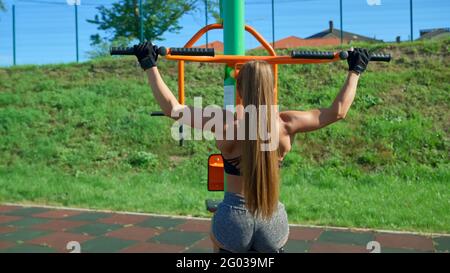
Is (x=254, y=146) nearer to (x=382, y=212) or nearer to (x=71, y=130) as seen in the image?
(x=382, y=212)

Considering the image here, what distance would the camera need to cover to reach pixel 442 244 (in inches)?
155

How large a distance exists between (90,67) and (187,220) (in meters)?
7.33

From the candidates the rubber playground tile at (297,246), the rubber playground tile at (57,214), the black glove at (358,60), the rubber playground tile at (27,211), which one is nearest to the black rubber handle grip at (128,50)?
the black glove at (358,60)

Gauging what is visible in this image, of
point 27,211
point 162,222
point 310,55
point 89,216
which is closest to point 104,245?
point 162,222

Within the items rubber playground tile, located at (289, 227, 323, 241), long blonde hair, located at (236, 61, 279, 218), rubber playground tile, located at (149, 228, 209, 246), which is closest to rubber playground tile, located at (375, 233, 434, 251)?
rubber playground tile, located at (289, 227, 323, 241)

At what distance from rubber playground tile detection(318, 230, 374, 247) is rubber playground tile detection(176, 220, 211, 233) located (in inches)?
42.6

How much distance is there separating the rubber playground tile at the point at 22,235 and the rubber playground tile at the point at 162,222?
3.06ft

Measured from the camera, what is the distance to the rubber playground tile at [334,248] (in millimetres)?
3801

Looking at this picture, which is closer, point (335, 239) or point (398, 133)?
point (335, 239)

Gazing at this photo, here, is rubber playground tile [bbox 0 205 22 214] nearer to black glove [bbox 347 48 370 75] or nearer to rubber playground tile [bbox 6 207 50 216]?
rubber playground tile [bbox 6 207 50 216]

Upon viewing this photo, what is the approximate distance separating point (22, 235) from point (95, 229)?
2.10ft

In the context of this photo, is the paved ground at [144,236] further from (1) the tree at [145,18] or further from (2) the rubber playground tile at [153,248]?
(1) the tree at [145,18]
